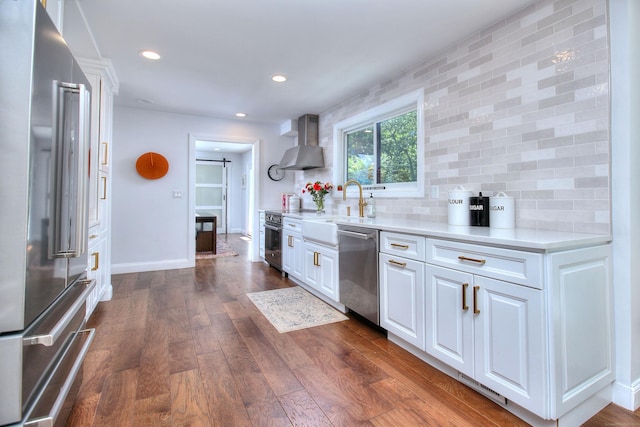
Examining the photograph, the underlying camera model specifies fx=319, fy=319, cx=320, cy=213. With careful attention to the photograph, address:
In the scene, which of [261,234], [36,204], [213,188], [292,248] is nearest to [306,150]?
[292,248]

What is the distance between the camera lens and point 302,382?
1.84 m

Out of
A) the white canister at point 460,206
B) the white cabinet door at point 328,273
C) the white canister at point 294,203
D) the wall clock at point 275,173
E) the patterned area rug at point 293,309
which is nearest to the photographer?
the white canister at point 460,206

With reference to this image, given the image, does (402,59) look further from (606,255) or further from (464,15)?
(606,255)

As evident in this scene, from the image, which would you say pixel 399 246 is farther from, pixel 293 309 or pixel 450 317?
pixel 293 309

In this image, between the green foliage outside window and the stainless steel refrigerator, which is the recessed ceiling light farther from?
the green foliage outside window

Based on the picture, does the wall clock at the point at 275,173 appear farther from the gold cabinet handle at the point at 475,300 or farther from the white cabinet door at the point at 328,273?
the gold cabinet handle at the point at 475,300

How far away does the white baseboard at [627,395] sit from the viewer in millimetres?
1623

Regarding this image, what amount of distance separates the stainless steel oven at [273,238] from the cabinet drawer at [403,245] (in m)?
2.24

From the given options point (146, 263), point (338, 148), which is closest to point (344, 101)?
point (338, 148)

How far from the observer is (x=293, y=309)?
3039 mm

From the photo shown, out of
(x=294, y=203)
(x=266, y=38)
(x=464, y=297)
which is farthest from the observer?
(x=294, y=203)

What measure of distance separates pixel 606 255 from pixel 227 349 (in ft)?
7.65

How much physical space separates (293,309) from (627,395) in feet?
7.56

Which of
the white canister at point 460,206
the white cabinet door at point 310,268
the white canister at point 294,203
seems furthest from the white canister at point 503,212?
the white canister at point 294,203
